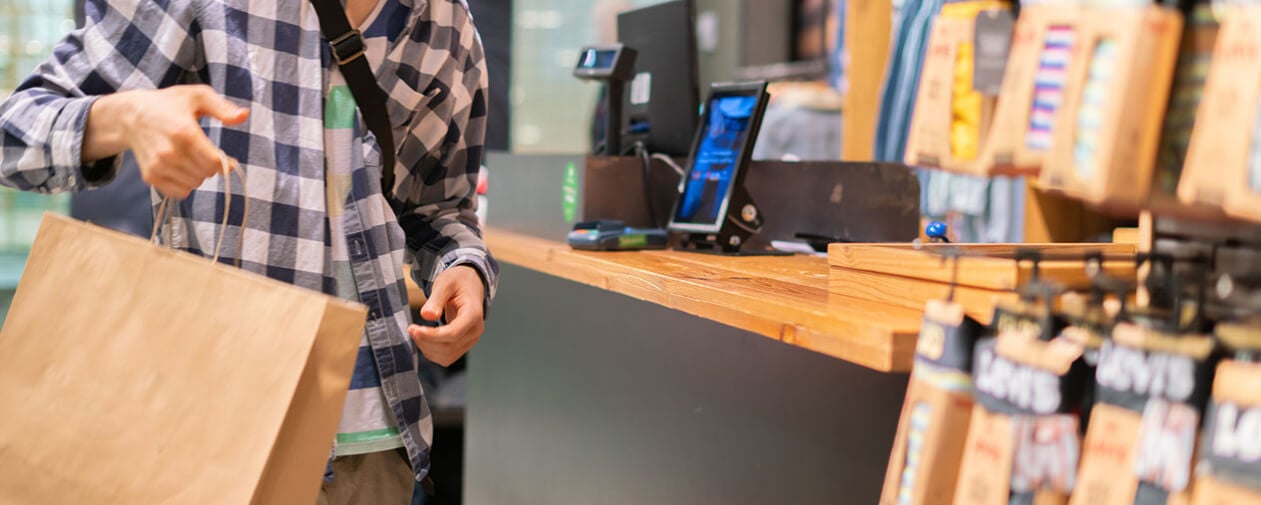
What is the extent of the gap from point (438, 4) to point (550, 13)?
4.44 meters

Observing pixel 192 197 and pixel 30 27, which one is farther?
pixel 30 27

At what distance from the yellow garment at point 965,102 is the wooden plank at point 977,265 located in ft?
0.39

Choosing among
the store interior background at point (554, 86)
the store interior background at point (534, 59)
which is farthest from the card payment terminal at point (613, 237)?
the store interior background at point (534, 59)

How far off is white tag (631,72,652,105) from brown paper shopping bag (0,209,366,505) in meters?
1.61

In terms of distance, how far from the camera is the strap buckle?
50.3 inches

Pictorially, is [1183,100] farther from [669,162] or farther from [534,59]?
[534,59]

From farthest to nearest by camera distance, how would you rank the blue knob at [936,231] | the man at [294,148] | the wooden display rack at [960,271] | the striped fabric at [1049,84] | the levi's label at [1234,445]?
the blue knob at [936,231] < the man at [294,148] < the wooden display rack at [960,271] < the striped fabric at [1049,84] < the levi's label at [1234,445]

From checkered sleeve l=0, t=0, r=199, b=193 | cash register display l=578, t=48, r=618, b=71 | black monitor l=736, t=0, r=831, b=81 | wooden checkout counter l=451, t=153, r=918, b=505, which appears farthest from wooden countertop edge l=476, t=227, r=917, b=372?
black monitor l=736, t=0, r=831, b=81

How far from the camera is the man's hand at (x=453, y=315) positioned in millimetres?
1271

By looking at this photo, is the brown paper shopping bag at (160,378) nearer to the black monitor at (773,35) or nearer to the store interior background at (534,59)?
the store interior background at (534,59)

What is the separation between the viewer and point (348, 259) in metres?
1.31

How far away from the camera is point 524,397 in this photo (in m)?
2.64

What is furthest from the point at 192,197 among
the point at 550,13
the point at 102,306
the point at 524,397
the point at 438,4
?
the point at 550,13

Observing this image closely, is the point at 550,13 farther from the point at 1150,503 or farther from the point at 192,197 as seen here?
the point at 1150,503
